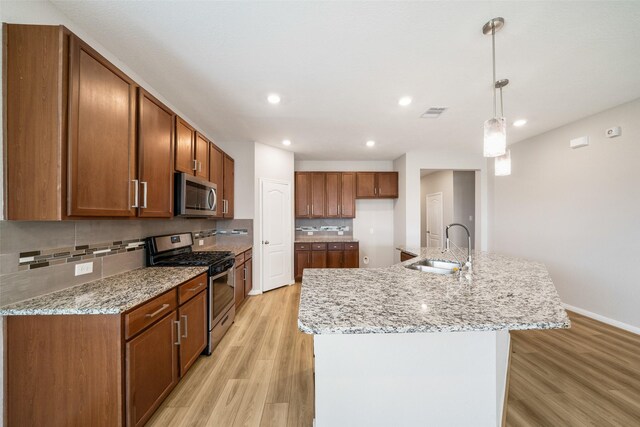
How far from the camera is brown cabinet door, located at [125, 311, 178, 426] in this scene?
Answer: 54.2 inches

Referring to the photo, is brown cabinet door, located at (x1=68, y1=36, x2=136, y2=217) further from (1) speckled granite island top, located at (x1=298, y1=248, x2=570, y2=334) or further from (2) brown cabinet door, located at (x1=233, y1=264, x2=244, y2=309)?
(2) brown cabinet door, located at (x1=233, y1=264, x2=244, y2=309)

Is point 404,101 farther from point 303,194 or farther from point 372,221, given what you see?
point 372,221

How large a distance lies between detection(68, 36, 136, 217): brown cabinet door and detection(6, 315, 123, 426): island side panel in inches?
24.6

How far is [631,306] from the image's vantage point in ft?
9.00

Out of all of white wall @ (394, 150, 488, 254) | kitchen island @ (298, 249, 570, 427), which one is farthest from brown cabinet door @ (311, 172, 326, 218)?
kitchen island @ (298, 249, 570, 427)

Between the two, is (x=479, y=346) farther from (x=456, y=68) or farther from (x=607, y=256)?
(x=607, y=256)

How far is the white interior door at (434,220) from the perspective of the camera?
629 cm

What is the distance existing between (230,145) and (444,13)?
349 centimetres

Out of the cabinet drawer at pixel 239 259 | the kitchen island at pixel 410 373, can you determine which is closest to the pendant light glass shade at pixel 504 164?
the kitchen island at pixel 410 373

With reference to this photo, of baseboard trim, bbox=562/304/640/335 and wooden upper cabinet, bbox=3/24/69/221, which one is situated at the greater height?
wooden upper cabinet, bbox=3/24/69/221

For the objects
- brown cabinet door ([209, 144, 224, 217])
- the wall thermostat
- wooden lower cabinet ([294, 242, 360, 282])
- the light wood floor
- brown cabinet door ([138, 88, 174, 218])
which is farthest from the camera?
wooden lower cabinet ([294, 242, 360, 282])

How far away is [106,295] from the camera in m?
1.48

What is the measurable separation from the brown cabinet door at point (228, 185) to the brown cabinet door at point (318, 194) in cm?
174

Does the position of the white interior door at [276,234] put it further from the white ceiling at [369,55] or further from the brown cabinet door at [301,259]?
the white ceiling at [369,55]
